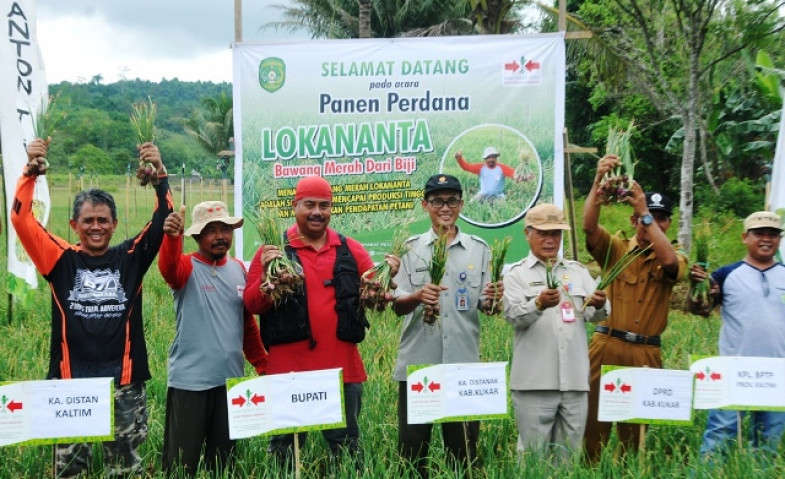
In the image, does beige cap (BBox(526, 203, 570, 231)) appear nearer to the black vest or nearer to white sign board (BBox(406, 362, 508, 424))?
white sign board (BBox(406, 362, 508, 424))

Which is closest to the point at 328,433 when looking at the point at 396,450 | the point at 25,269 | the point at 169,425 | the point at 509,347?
the point at 396,450

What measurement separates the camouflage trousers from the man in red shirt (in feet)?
2.22

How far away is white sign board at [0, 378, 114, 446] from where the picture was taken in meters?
3.68

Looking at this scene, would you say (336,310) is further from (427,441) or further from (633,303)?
(633,303)

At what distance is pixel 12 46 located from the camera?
6977 mm

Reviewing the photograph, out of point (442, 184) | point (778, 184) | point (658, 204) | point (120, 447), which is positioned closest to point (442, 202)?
point (442, 184)

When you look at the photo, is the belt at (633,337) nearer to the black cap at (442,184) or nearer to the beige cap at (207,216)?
the black cap at (442,184)

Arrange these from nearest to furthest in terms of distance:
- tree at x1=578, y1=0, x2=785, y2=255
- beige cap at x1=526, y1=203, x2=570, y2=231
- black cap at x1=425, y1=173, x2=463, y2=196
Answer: beige cap at x1=526, y1=203, x2=570, y2=231
black cap at x1=425, y1=173, x2=463, y2=196
tree at x1=578, y1=0, x2=785, y2=255

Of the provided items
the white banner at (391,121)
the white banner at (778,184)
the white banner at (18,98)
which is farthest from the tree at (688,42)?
the white banner at (18,98)

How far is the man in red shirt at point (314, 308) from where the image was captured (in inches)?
160

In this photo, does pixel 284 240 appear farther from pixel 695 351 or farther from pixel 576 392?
pixel 695 351

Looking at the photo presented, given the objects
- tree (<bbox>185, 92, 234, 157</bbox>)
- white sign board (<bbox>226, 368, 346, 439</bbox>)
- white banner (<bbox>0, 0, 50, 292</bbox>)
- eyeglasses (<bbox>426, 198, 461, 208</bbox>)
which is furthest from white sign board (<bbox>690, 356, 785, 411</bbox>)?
tree (<bbox>185, 92, 234, 157</bbox>)

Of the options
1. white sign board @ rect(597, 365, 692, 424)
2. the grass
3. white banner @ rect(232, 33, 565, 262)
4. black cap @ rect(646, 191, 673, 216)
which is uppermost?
white banner @ rect(232, 33, 565, 262)

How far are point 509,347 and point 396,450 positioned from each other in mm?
2618
